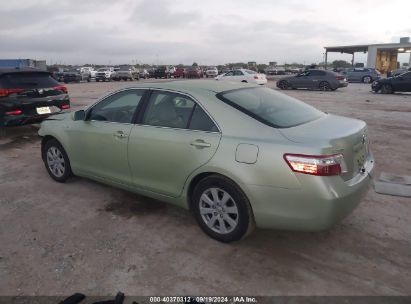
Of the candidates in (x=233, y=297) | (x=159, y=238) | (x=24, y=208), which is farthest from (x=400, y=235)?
(x=24, y=208)

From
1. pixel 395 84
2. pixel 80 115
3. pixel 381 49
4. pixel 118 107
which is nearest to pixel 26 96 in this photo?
pixel 80 115

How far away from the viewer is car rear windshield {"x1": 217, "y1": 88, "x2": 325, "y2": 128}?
11.2 ft

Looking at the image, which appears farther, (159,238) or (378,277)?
(159,238)

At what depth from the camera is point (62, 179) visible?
520 centimetres

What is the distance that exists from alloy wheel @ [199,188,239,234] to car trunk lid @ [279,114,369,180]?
0.85 metres

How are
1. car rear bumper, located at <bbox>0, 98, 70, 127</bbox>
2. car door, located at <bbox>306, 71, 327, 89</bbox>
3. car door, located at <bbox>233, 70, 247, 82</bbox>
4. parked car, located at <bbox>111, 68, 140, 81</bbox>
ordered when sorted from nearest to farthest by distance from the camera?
car rear bumper, located at <bbox>0, 98, 70, 127</bbox> < car door, located at <bbox>306, 71, 327, 89</bbox> < car door, located at <bbox>233, 70, 247, 82</bbox> < parked car, located at <bbox>111, 68, 140, 81</bbox>

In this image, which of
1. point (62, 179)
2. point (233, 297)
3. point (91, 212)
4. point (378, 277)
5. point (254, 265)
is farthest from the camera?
point (62, 179)

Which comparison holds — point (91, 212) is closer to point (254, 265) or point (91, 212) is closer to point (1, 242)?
point (1, 242)

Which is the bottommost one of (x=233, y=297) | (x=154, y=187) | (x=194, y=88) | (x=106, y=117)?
(x=233, y=297)

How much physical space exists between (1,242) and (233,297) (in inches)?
98.3

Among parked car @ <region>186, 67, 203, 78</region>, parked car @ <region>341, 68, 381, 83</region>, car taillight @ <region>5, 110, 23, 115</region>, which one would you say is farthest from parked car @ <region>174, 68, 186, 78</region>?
car taillight @ <region>5, 110, 23, 115</region>

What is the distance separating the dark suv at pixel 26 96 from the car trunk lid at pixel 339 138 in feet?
21.8

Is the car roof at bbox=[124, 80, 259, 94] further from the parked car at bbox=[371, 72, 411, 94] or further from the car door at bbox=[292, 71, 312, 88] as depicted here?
the car door at bbox=[292, 71, 312, 88]

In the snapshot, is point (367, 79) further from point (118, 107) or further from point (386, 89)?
point (118, 107)
